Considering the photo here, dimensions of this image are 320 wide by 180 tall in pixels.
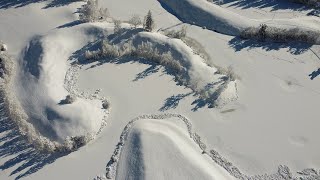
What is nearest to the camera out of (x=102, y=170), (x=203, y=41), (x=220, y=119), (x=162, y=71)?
(x=102, y=170)

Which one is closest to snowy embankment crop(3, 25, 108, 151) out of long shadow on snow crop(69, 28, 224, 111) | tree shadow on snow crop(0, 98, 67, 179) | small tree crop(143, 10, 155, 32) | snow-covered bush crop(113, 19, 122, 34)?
tree shadow on snow crop(0, 98, 67, 179)

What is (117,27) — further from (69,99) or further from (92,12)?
(69,99)

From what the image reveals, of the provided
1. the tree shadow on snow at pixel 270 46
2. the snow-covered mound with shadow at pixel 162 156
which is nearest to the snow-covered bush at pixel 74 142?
the snow-covered mound with shadow at pixel 162 156

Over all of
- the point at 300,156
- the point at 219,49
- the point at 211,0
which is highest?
the point at 211,0

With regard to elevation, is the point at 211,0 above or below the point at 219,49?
above

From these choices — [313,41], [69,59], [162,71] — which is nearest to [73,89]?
[69,59]

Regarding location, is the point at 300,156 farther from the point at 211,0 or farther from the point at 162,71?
the point at 211,0

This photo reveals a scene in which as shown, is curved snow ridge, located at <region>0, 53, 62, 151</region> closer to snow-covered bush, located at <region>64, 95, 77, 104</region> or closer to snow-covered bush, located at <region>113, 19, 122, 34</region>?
snow-covered bush, located at <region>64, 95, 77, 104</region>
